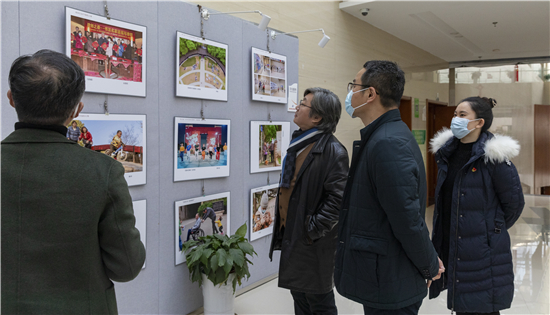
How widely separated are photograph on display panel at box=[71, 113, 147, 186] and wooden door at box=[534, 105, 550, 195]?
1136cm

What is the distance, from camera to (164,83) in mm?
2822

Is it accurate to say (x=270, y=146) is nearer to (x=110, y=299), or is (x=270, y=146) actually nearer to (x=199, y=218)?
(x=199, y=218)

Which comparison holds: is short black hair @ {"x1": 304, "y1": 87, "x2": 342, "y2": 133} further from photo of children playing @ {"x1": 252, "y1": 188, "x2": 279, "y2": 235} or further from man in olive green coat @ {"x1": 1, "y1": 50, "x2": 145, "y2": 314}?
man in olive green coat @ {"x1": 1, "y1": 50, "x2": 145, "y2": 314}

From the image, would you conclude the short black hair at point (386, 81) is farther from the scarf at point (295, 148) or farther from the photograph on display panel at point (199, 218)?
the photograph on display panel at point (199, 218)

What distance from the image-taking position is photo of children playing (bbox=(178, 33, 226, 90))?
9.62ft

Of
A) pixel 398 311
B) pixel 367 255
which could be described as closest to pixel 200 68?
pixel 367 255

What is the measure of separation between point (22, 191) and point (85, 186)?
0.17 metres

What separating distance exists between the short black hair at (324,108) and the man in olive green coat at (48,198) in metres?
1.64

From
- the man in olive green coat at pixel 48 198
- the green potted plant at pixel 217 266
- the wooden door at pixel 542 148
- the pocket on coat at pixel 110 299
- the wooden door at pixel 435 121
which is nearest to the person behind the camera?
the man in olive green coat at pixel 48 198

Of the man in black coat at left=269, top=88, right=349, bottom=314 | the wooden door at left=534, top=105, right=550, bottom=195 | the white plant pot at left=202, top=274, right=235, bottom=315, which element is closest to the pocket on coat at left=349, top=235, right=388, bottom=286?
the man in black coat at left=269, top=88, right=349, bottom=314

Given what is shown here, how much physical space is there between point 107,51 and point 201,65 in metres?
0.81

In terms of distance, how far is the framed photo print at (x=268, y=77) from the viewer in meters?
3.61

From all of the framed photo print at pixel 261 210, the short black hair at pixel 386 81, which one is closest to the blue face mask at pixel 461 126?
the short black hair at pixel 386 81

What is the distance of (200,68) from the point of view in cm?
306
